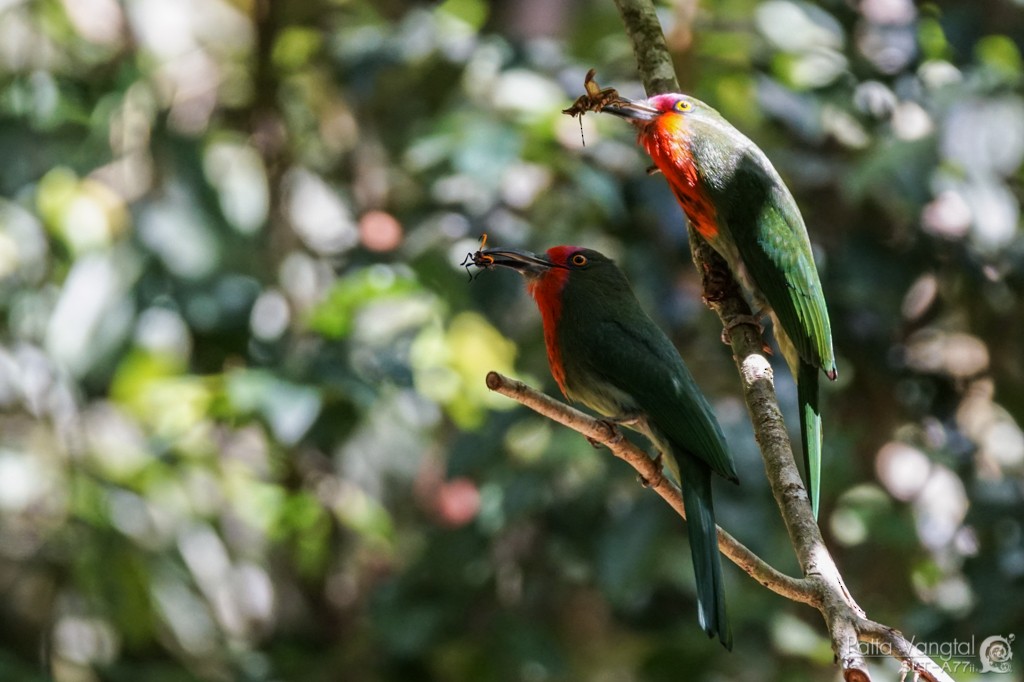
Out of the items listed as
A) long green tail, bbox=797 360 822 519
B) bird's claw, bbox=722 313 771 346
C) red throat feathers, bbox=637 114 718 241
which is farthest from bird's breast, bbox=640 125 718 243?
long green tail, bbox=797 360 822 519

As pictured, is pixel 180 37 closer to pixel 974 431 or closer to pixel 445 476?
pixel 445 476

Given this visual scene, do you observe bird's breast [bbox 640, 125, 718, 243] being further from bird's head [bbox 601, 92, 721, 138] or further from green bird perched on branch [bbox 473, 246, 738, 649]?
green bird perched on branch [bbox 473, 246, 738, 649]

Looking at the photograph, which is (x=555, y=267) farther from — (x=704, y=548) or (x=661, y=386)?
(x=704, y=548)

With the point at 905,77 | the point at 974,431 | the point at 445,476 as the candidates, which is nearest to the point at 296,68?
the point at 445,476

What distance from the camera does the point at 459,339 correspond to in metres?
4.14

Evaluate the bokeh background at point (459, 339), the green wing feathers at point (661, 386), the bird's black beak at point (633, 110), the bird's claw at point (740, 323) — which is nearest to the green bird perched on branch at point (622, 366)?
the green wing feathers at point (661, 386)

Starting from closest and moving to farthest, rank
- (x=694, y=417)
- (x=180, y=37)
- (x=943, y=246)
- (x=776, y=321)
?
(x=694, y=417)
(x=776, y=321)
(x=943, y=246)
(x=180, y=37)

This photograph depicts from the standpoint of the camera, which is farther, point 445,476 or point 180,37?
point 180,37

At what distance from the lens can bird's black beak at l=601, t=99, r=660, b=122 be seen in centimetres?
224

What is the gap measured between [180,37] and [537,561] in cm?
284

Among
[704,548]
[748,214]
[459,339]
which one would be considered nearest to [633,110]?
[748,214]

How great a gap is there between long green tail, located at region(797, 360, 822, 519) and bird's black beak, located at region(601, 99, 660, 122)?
542 mm

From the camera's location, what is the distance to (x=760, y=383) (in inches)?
76.0

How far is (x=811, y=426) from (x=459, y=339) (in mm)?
2118
